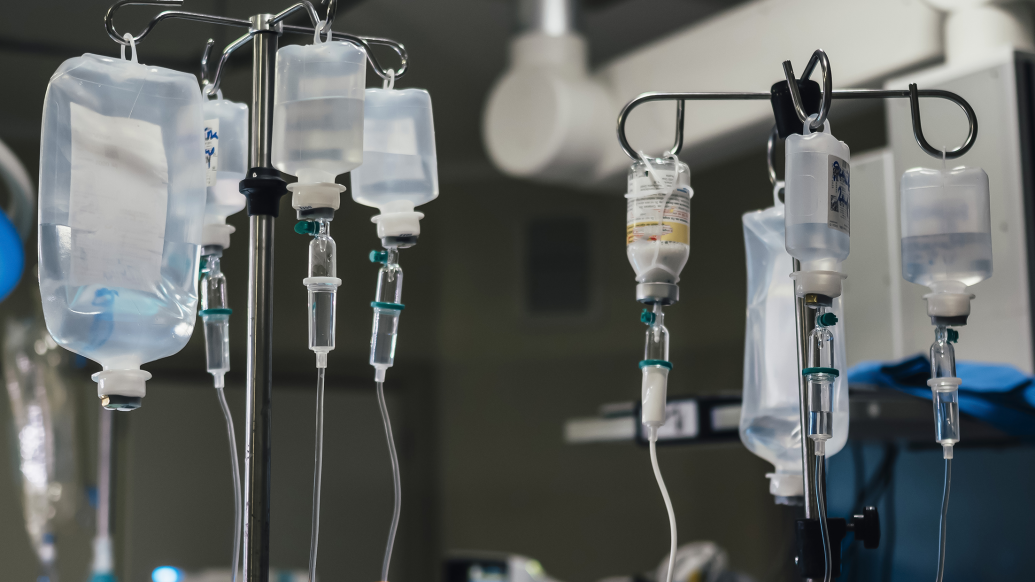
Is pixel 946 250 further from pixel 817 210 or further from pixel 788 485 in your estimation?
pixel 788 485

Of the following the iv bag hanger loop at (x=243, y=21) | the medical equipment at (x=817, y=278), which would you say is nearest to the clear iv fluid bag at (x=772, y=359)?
the medical equipment at (x=817, y=278)

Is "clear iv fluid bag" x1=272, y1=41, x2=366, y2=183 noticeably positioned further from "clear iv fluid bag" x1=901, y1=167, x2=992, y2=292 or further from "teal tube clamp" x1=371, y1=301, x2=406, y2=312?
"clear iv fluid bag" x1=901, y1=167, x2=992, y2=292

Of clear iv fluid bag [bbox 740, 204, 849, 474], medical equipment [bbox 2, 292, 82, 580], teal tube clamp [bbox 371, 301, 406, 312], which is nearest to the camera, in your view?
teal tube clamp [bbox 371, 301, 406, 312]

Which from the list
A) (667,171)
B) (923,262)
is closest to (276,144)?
(667,171)

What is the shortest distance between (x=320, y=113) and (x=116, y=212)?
22 cm

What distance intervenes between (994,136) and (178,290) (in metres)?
1.60

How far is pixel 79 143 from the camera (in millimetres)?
899

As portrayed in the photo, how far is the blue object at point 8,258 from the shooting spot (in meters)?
1.42

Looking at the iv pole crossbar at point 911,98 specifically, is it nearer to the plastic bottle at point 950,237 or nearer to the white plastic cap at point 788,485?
the plastic bottle at point 950,237

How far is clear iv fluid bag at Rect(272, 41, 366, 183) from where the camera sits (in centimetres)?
93

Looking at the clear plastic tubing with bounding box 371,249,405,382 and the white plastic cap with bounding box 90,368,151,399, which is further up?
the clear plastic tubing with bounding box 371,249,405,382

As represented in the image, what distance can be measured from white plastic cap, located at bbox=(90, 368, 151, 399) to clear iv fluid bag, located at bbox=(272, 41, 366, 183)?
0.25 m

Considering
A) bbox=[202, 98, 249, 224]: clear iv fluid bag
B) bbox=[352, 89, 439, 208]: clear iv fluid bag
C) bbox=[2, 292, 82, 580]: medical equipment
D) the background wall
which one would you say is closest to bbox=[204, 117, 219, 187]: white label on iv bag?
bbox=[202, 98, 249, 224]: clear iv fluid bag

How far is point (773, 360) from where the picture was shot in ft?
3.83
